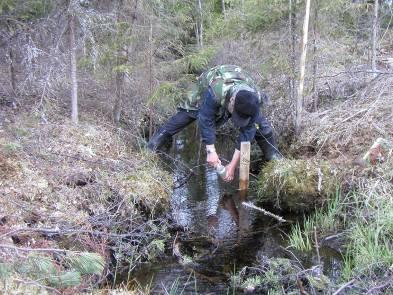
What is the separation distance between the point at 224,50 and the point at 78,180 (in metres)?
7.52

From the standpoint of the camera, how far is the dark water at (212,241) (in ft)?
16.0

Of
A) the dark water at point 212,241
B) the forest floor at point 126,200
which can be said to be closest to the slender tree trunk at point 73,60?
the forest floor at point 126,200

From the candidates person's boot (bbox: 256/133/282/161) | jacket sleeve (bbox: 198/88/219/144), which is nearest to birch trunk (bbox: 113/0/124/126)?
jacket sleeve (bbox: 198/88/219/144)

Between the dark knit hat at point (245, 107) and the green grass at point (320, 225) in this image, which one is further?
the dark knit hat at point (245, 107)

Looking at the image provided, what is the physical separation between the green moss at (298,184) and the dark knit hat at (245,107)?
935mm

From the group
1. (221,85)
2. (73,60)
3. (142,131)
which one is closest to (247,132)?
(221,85)

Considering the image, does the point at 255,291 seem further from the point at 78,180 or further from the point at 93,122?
the point at 93,122

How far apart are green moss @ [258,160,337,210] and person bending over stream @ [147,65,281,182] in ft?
2.15

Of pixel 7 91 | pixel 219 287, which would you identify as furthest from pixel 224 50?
pixel 219 287

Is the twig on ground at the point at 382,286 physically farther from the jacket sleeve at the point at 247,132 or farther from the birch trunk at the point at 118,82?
the birch trunk at the point at 118,82

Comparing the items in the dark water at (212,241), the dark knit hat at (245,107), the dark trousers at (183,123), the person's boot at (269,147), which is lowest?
the dark water at (212,241)

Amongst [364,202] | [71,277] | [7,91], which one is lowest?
[364,202]

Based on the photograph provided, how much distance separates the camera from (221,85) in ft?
22.1

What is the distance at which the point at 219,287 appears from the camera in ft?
15.6
